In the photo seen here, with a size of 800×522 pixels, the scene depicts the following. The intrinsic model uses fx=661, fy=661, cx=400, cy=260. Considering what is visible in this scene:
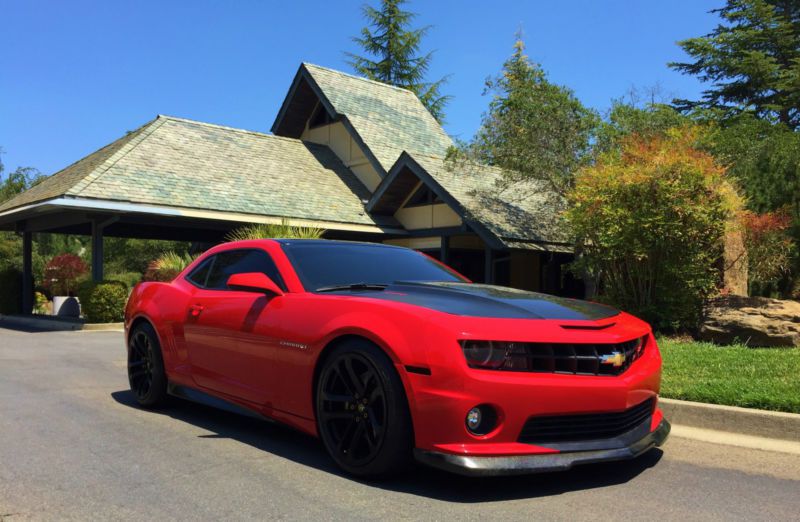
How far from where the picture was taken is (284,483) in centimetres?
394

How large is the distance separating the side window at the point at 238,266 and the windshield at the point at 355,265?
18 cm

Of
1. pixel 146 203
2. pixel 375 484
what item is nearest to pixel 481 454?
pixel 375 484

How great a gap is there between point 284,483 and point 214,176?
16237mm

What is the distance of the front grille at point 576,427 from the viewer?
11.7ft

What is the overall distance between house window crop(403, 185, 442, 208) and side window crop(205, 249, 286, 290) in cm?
1399

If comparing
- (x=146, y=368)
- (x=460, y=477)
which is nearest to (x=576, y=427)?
(x=460, y=477)

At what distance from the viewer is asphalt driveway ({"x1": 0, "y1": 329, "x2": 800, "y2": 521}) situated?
138 inches

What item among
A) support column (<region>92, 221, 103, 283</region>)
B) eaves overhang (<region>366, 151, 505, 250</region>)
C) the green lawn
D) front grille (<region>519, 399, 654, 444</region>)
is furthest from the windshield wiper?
support column (<region>92, 221, 103, 283</region>)

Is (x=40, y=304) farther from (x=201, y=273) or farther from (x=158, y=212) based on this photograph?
(x=201, y=273)

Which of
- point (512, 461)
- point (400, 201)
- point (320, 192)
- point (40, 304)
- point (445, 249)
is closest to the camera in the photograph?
point (512, 461)

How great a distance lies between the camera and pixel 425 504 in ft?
11.7

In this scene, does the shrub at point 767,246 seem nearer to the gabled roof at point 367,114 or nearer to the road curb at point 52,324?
the gabled roof at point 367,114

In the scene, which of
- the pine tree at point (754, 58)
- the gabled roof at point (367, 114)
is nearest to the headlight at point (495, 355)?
the gabled roof at point (367, 114)

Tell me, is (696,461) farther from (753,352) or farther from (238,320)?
(753,352)
